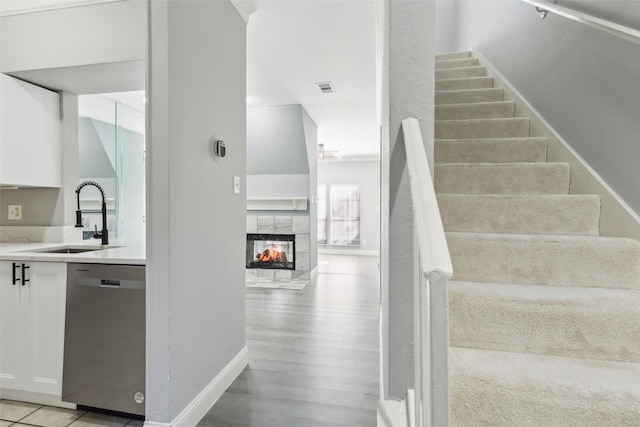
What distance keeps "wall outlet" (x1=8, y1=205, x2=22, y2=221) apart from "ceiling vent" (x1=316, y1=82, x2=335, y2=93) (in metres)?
3.07

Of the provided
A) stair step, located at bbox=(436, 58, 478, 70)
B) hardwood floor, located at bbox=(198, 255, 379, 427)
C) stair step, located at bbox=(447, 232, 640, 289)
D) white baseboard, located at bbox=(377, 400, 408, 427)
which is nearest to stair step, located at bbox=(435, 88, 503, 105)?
stair step, located at bbox=(436, 58, 478, 70)

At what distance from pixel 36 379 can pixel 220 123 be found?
180 centimetres

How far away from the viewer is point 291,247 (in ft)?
17.8

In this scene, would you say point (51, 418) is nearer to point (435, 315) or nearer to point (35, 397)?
point (35, 397)

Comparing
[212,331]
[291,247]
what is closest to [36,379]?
[212,331]

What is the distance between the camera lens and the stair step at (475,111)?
2.51 metres

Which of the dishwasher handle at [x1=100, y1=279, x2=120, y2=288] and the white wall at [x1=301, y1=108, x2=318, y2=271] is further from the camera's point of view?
the white wall at [x1=301, y1=108, x2=318, y2=271]

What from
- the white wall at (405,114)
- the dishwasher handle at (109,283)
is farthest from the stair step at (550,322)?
the dishwasher handle at (109,283)

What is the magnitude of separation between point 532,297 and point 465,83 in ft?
8.07

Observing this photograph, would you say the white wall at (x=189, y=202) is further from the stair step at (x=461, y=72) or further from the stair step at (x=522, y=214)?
the stair step at (x=461, y=72)

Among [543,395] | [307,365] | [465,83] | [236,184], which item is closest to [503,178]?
[543,395]

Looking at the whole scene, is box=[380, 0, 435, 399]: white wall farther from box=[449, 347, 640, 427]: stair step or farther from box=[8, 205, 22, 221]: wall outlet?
box=[8, 205, 22, 221]: wall outlet

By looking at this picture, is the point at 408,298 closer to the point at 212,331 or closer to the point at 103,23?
the point at 212,331

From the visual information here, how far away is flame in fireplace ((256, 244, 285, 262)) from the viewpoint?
5473mm
